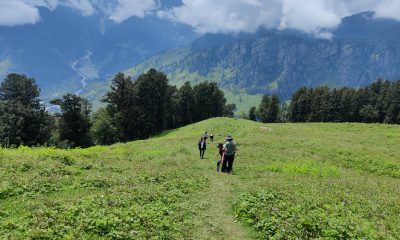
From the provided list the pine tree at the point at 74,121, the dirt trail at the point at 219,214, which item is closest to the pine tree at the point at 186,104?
the pine tree at the point at 74,121

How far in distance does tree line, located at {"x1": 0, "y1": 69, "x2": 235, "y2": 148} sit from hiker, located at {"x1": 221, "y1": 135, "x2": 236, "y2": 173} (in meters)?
59.4

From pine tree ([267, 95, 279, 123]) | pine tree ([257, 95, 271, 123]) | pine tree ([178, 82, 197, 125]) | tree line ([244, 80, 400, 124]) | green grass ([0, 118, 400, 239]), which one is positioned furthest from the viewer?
pine tree ([257, 95, 271, 123])

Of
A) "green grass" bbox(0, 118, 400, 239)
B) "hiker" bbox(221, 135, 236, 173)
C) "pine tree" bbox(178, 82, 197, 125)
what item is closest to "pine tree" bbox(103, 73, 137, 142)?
"pine tree" bbox(178, 82, 197, 125)

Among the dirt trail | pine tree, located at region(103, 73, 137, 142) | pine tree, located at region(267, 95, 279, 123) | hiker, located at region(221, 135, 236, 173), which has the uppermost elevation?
pine tree, located at region(267, 95, 279, 123)

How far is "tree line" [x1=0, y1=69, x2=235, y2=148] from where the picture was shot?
8538 cm

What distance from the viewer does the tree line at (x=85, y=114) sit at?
280 ft

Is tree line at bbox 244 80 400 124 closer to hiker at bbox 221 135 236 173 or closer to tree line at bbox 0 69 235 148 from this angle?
tree line at bbox 0 69 235 148

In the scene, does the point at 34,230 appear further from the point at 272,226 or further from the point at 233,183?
the point at 233,183

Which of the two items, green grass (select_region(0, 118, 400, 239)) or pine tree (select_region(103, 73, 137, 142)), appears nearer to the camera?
green grass (select_region(0, 118, 400, 239))

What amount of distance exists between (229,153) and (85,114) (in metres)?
76.7

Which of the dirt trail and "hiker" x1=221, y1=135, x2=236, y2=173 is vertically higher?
"hiker" x1=221, y1=135, x2=236, y2=173

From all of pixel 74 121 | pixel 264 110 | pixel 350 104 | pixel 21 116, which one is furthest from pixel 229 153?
pixel 264 110

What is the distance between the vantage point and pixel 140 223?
51.2 ft

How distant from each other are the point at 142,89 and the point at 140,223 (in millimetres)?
103974
